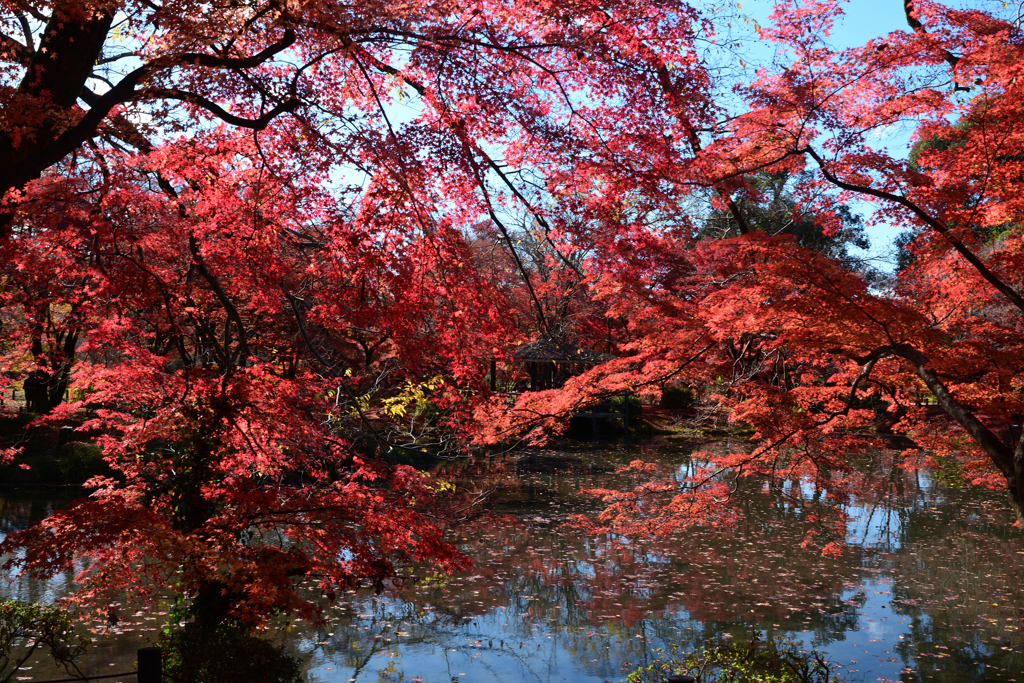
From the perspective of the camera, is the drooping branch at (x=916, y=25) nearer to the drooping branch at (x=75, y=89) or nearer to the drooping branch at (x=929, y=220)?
the drooping branch at (x=929, y=220)

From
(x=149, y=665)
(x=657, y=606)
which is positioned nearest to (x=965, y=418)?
(x=657, y=606)

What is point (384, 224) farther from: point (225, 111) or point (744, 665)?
point (744, 665)

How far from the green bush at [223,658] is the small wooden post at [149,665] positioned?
154 cm

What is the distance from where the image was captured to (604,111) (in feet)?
19.3

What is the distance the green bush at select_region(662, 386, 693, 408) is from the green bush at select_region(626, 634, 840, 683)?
1768 centimetres

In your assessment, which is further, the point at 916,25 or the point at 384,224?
the point at 916,25

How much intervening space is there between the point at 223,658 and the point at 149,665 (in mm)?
1821

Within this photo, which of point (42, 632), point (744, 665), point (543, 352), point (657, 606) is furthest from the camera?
point (543, 352)

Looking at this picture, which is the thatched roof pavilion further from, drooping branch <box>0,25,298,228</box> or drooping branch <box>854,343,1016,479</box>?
drooping branch <box>0,25,298,228</box>

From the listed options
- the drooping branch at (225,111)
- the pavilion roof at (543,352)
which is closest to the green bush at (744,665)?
the drooping branch at (225,111)

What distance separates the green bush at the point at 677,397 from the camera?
23.7 metres

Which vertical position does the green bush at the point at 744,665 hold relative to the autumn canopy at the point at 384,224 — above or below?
below

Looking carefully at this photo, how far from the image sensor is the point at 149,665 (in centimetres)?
321

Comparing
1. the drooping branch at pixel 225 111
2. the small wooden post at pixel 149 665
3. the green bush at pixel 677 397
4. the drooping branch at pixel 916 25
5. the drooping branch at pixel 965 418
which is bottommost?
the small wooden post at pixel 149 665
